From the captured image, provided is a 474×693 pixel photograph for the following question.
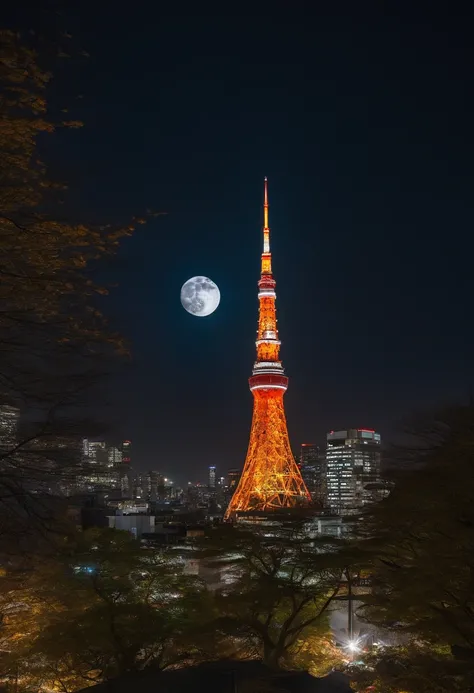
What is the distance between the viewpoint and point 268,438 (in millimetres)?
44312

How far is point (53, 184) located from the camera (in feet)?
15.1

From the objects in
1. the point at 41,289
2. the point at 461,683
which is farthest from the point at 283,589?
the point at 41,289

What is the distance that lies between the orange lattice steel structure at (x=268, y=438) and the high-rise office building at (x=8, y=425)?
38582 mm

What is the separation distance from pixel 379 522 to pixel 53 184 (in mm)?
7903

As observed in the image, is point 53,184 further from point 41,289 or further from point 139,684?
point 139,684

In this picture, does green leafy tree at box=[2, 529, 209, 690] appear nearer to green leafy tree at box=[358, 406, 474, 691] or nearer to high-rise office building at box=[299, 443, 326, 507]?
green leafy tree at box=[358, 406, 474, 691]

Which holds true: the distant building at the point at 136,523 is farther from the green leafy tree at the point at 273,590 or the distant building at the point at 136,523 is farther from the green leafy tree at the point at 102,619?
the green leafy tree at the point at 102,619

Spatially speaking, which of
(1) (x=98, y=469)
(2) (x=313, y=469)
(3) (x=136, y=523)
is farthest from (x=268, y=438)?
(2) (x=313, y=469)

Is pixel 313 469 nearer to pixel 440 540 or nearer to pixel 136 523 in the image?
pixel 136 523

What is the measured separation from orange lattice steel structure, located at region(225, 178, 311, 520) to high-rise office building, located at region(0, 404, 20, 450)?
38.6 meters

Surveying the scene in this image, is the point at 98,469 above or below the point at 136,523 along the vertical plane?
above

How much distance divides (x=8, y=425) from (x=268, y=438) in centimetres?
3972

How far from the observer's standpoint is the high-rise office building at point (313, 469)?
9290cm

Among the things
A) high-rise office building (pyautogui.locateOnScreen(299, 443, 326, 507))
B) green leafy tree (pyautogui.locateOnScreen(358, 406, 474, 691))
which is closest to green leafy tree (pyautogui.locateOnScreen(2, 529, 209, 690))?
green leafy tree (pyautogui.locateOnScreen(358, 406, 474, 691))
